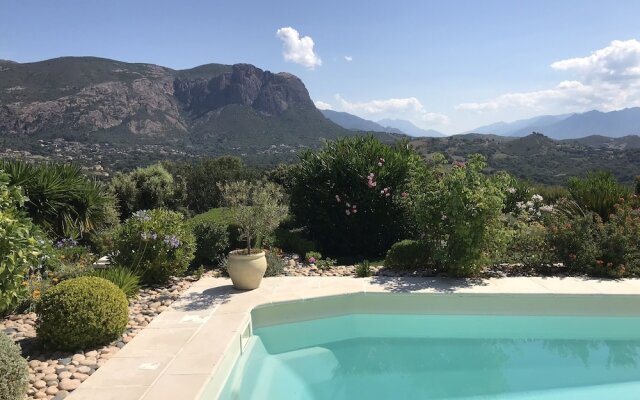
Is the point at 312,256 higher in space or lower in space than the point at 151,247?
lower

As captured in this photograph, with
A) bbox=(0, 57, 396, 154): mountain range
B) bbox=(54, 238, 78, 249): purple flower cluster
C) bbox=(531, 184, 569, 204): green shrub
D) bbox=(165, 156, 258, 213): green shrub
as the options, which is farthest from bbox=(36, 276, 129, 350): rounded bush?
bbox=(0, 57, 396, 154): mountain range

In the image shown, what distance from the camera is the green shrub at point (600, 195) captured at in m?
10.4

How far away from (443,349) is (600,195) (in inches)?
253

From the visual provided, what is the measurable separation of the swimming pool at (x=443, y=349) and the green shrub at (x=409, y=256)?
5.10 ft

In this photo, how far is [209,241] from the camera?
384 inches

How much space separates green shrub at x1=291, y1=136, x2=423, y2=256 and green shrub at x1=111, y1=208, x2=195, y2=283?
4091 millimetres

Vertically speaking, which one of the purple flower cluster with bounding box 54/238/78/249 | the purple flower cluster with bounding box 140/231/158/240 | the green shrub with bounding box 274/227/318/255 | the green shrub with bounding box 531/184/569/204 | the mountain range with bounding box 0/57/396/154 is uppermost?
the mountain range with bounding box 0/57/396/154

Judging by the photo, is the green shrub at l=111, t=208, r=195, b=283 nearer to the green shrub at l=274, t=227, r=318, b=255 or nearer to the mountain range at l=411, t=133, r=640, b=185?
the green shrub at l=274, t=227, r=318, b=255

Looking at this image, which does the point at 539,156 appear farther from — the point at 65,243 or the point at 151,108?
the point at 151,108

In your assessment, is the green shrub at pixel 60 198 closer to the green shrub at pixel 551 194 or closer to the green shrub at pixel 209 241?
the green shrub at pixel 209 241

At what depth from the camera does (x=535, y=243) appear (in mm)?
9180

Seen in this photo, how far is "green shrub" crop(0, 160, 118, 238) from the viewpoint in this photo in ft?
32.3

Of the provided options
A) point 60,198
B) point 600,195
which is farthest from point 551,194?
point 60,198

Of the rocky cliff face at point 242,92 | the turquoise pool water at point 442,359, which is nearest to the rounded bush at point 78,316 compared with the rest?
the turquoise pool water at point 442,359
